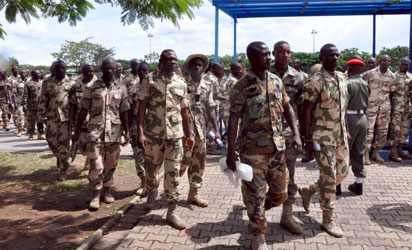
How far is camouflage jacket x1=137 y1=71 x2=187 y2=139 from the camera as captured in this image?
437cm

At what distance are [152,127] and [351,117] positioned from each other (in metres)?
3.04

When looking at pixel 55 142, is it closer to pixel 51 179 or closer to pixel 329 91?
pixel 51 179

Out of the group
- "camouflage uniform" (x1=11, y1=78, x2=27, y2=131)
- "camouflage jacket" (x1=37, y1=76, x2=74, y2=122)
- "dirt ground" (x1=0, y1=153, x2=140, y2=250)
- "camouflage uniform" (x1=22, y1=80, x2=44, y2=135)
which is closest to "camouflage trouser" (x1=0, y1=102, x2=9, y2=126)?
"camouflage uniform" (x1=11, y1=78, x2=27, y2=131)

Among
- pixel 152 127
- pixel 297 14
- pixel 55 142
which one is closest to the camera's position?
pixel 152 127

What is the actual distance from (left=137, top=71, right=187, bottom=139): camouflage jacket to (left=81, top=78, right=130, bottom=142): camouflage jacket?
2.69 ft

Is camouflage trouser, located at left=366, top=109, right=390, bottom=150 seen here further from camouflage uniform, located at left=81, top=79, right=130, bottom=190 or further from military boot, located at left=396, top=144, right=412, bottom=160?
camouflage uniform, located at left=81, top=79, right=130, bottom=190

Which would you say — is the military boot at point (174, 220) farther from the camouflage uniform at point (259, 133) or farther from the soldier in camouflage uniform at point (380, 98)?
the soldier in camouflage uniform at point (380, 98)

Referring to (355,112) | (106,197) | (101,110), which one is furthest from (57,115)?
(355,112)

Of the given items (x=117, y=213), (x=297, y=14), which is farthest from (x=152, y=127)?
(x=297, y=14)

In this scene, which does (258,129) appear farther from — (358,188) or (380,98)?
(380,98)

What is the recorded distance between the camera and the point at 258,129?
350cm

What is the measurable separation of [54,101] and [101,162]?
2.33m

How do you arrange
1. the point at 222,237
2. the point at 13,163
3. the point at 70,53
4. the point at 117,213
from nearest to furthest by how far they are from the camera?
the point at 222,237
the point at 117,213
the point at 13,163
the point at 70,53

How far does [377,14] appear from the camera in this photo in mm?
11422
